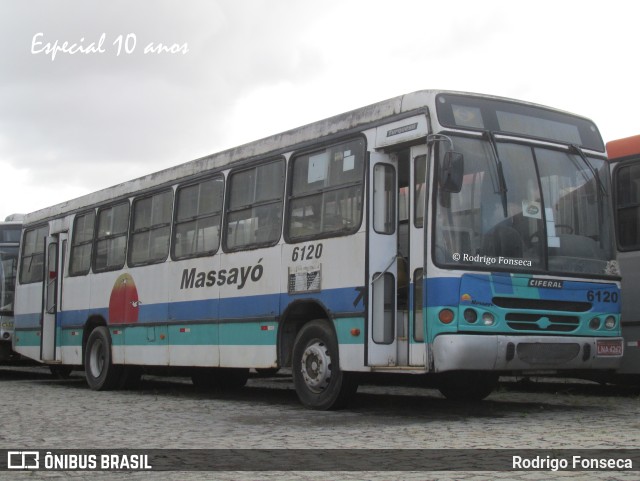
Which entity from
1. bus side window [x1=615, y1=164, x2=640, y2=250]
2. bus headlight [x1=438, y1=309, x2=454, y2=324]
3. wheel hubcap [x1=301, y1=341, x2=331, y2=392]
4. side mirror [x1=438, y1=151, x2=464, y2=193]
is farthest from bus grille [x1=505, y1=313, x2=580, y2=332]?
bus side window [x1=615, y1=164, x2=640, y2=250]

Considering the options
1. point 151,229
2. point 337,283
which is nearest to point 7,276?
point 151,229

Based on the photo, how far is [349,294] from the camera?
427 inches

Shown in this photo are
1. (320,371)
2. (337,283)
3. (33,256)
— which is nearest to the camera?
(337,283)

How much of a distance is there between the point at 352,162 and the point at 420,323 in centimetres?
214

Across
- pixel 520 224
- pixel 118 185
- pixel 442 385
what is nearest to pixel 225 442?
pixel 520 224

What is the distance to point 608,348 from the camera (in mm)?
10484

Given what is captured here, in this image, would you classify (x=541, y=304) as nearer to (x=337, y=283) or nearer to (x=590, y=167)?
(x=590, y=167)

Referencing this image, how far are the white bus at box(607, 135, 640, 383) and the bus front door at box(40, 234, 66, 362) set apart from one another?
→ 10200 mm

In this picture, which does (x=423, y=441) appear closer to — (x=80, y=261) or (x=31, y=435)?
(x=31, y=435)

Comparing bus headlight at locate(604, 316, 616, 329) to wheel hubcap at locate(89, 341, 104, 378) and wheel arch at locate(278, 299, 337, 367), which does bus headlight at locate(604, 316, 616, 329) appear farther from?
wheel hubcap at locate(89, 341, 104, 378)

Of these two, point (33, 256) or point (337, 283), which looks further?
point (33, 256)

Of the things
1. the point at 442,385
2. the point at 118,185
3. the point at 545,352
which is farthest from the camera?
the point at 118,185

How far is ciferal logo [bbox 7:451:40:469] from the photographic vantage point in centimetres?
734

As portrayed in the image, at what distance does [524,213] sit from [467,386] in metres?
3.11
